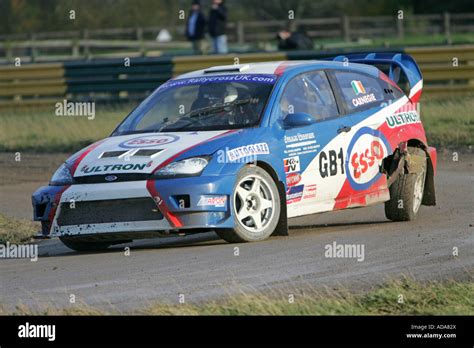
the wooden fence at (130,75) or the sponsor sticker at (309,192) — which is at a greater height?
the wooden fence at (130,75)

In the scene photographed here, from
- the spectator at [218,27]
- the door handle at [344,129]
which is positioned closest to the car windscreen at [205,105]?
the door handle at [344,129]

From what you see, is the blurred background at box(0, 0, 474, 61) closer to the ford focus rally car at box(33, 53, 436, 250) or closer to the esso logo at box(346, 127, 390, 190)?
the ford focus rally car at box(33, 53, 436, 250)

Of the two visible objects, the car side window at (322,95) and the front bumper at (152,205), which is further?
the car side window at (322,95)

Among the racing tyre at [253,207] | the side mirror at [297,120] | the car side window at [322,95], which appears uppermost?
the car side window at [322,95]

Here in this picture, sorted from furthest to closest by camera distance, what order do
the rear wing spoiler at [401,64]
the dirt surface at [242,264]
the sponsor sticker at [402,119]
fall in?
the rear wing spoiler at [401,64] < the sponsor sticker at [402,119] < the dirt surface at [242,264]

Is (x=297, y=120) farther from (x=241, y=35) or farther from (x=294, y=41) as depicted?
(x=241, y=35)

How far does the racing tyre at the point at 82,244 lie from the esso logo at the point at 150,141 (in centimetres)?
91

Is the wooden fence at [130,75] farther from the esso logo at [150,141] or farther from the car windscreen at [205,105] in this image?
the esso logo at [150,141]

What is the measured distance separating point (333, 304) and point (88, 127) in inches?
565

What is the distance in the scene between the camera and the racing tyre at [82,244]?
34.3 feet

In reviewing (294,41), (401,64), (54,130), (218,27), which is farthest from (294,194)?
(218,27)

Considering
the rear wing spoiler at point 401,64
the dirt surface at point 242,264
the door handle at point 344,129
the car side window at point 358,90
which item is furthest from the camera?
the rear wing spoiler at point 401,64
